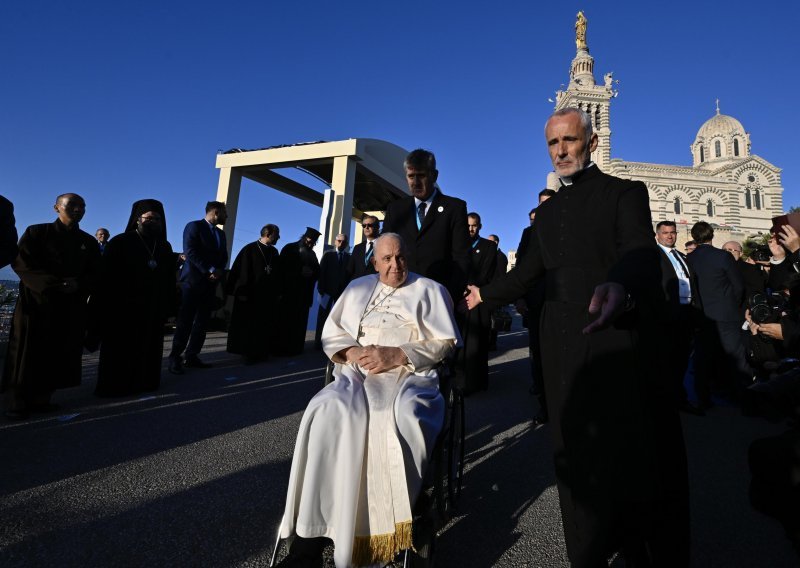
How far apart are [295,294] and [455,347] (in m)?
6.17

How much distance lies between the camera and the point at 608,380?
159 cm

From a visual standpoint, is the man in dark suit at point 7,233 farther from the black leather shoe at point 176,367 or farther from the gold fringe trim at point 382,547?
the gold fringe trim at point 382,547

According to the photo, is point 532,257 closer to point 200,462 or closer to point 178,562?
point 178,562

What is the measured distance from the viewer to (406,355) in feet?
7.66

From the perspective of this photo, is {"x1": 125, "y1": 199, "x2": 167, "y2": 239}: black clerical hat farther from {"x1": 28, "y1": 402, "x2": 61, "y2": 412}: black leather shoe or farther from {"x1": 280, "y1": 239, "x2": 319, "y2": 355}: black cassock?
{"x1": 280, "y1": 239, "x2": 319, "y2": 355}: black cassock

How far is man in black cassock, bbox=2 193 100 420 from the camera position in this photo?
388cm

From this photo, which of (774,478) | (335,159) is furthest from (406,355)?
(335,159)

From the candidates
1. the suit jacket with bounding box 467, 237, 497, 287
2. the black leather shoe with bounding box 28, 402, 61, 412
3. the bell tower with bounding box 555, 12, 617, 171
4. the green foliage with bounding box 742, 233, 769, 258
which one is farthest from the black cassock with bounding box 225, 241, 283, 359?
the bell tower with bounding box 555, 12, 617, 171

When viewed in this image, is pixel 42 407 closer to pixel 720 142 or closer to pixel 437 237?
pixel 437 237

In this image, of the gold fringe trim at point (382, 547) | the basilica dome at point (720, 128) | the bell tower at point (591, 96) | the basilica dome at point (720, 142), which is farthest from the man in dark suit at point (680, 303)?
the basilica dome at point (720, 128)

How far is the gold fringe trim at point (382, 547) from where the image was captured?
171 cm

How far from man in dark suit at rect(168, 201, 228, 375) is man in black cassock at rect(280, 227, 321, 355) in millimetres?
1585

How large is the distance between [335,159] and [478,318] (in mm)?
13286

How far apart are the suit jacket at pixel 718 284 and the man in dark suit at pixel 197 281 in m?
6.42
